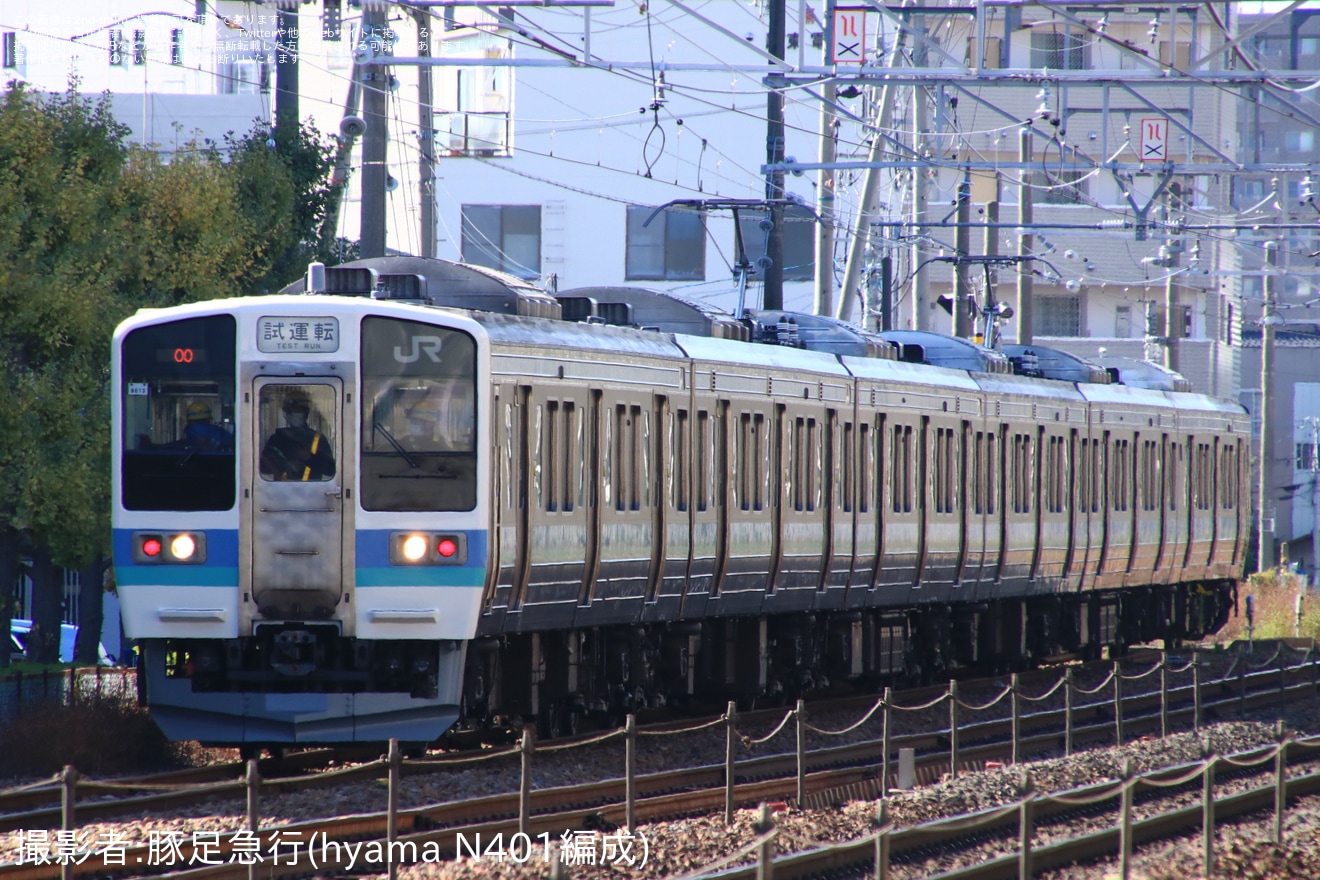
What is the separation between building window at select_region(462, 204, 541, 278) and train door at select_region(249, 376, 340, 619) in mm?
36000

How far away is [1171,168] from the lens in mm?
23438

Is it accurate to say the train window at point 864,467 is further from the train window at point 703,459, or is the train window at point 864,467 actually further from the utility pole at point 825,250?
the utility pole at point 825,250

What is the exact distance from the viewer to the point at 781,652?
18.0 meters

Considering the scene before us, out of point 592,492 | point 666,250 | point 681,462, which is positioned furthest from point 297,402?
point 666,250

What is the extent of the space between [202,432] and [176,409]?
0.21 metres

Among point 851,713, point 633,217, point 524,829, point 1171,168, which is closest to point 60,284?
point 851,713

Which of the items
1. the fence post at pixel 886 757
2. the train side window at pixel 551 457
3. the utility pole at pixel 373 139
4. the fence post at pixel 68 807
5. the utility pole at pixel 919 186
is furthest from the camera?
the utility pole at pixel 919 186

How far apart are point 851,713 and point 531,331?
5.82m

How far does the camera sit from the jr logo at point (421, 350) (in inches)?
488

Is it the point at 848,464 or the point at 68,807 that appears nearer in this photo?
the point at 68,807

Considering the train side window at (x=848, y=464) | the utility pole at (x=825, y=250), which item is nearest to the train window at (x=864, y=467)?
the train side window at (x=848, y=464)

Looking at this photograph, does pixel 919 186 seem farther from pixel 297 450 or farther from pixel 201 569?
pixel 201 569

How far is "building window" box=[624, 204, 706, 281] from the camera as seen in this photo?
4747 centimetres

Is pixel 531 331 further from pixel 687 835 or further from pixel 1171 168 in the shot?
pixel 1171 168
